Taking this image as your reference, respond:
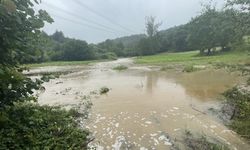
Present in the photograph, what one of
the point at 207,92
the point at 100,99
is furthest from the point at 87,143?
the point at 207,92

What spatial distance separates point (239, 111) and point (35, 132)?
6414 millimetres

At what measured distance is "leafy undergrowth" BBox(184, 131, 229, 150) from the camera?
7.11m

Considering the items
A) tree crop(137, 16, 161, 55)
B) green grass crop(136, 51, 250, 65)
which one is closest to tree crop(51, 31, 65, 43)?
tree crop(137, 16, 161, 55)

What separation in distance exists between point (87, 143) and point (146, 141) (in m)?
1.42

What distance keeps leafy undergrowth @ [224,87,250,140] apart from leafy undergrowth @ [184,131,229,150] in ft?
3.24

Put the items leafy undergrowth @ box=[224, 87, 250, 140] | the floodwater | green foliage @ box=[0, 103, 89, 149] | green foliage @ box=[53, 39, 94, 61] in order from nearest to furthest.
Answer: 1. green foliage @ box=[0, 103, 89, 149]
2. the floodwater
3. leafy undergrowth @ box=[224, 87, 250, 140]
4. green foliage @ box=[53, 39, 94, 61]

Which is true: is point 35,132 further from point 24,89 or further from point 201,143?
point 201,143

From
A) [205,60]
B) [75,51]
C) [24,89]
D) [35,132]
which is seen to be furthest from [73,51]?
[24,89]

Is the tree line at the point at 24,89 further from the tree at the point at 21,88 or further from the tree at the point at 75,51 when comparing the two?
the tree at the point at 75,51

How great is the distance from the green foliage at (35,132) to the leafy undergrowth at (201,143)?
2.40m

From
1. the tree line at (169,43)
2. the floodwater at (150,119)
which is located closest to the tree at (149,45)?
the tree line at (169,43)

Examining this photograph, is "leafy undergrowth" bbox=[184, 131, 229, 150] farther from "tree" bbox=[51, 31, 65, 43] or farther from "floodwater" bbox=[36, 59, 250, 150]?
"tree" bbox=[51, 31, 65, 43]

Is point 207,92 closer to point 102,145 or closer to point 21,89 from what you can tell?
point 102,145

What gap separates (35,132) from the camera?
6961mm
